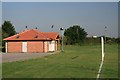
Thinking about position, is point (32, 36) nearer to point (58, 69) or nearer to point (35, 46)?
point (35, 46)

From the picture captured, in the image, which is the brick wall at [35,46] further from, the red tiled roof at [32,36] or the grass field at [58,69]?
the grass field at [58,69]

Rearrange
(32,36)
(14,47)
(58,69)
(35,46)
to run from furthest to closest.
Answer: (32,36) < (14,47) < (35,46) < (58,69)

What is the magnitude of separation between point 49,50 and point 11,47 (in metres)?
6.06

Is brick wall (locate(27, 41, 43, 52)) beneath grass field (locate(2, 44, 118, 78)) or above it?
above

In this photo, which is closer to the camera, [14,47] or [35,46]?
[35,46]

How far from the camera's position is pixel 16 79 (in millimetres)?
13906

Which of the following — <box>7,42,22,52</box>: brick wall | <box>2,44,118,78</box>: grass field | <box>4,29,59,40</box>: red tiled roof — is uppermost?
<box>4,29,59,40</box>: red tiled roof

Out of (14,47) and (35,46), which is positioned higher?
(35,46)

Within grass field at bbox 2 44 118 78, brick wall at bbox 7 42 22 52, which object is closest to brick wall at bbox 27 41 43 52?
brick wall at bbox 7 42 22 52

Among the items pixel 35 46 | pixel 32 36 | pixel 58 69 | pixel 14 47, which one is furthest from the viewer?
pixel 32 36

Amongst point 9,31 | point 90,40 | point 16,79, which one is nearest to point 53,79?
point 16,79

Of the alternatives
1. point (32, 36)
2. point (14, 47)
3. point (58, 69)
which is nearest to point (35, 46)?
point (32, 36)

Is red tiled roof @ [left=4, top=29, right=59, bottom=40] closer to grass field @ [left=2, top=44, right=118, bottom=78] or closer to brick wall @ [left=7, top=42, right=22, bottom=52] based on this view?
brick wall @ [left=7, top=42, right=22, bottom=52]

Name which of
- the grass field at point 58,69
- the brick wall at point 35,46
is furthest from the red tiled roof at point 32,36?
the grass field at point 58,69
